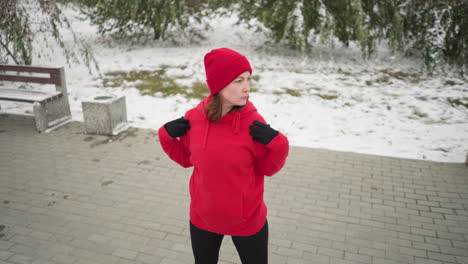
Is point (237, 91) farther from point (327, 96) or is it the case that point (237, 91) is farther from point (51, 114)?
point (327, 96)

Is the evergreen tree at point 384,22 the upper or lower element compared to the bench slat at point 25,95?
upper

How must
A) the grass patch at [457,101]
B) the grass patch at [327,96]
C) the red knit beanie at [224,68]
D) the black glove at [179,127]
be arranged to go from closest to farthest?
the red knit beanie at [224,68]
the black glove at [179,127]
the grass patch at [457,101]
the grass patch at [327,96]

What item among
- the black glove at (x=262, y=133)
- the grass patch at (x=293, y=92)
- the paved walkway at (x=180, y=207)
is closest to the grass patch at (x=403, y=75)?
the grass patch at (x=293, y=92)

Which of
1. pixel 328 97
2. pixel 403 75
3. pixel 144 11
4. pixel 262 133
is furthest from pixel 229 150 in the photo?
pixel 144 11

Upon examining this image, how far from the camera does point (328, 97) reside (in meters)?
8.27

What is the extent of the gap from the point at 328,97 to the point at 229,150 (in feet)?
21.9

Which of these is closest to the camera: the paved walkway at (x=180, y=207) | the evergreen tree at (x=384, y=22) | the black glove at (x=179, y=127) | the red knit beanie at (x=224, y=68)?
the red knit beanie at (x=224, y=68)

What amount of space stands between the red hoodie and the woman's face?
0.07 m

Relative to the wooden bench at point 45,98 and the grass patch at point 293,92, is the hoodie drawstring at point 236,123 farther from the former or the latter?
the grass patch at point 293,92

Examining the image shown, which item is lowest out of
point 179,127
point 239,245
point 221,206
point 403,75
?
point 403,75

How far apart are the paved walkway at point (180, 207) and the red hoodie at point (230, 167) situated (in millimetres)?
1460

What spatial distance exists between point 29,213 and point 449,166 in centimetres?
542

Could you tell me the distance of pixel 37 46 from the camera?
38.7 feet

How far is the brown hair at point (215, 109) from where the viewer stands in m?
2.03
